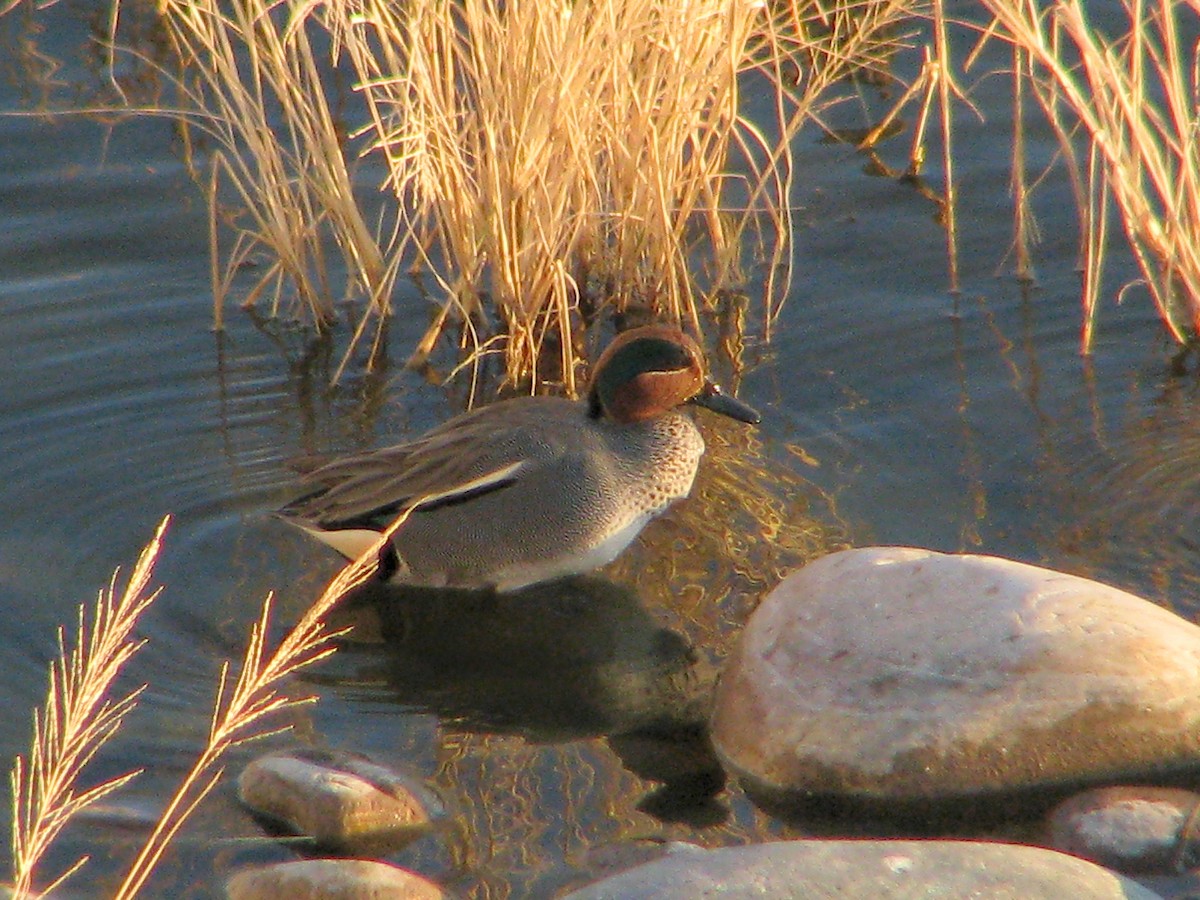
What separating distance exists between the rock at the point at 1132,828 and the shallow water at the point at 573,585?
1.56ft

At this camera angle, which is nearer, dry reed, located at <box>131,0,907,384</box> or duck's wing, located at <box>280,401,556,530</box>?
duck's wing, located at <box>280,401,556,530</box>

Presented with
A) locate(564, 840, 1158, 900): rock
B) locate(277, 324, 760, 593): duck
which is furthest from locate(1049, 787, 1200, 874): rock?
locate(277, 324, 760, 593): duck

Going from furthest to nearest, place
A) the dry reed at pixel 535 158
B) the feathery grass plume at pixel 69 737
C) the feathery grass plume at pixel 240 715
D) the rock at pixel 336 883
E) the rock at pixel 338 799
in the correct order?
the dry reed at pixel 535 158 → the rock at pixel 338 799 → the rock at pixel 336 883 → the feathery grass plume at pixel 240 715 → the feathery grass plume at pixel 69 737

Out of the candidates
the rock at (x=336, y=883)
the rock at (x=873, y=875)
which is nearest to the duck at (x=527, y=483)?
the rock at (x=336, y=883)

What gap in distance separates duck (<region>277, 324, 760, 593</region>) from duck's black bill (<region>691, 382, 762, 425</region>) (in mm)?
66

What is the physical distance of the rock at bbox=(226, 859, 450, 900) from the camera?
12.2 ft

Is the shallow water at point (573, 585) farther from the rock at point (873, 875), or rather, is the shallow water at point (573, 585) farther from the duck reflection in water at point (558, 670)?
the rock at point (873, 875)

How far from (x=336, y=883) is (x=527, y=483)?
1.62 meters

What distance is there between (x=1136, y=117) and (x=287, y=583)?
9.61 ft

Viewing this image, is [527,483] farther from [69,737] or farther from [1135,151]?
[69,737]

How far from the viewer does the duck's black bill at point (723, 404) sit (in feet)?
17.7

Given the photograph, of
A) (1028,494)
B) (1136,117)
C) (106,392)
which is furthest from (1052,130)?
(106,392)

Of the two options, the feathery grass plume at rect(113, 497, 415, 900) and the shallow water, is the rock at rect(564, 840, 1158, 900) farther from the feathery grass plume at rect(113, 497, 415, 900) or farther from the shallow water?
the feathery grass plume at rect(113, 497, 415, 900)

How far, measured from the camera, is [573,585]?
208 inches
